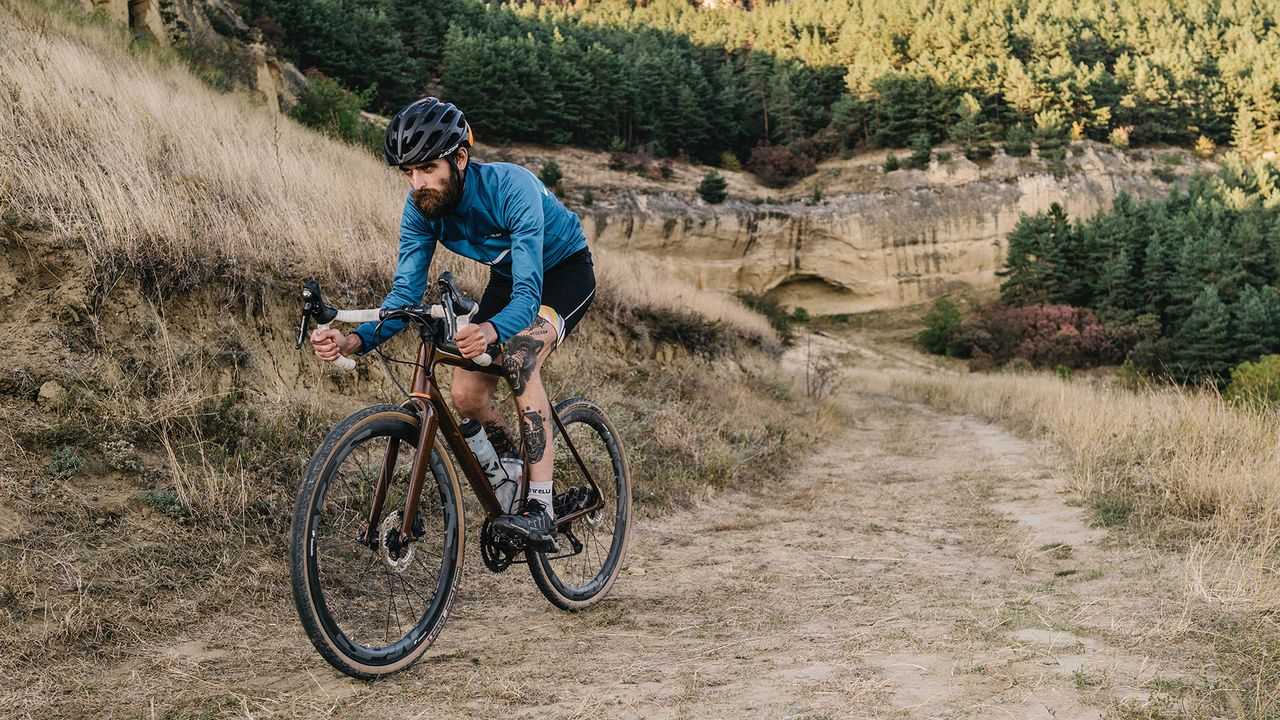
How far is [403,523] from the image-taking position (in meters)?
3.01

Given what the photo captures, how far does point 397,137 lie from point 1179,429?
6.96 metres

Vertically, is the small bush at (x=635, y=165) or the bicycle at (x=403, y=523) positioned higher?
the small bush at (x=635, y=165)

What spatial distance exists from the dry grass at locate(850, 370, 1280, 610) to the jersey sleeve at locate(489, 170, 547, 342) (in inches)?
119

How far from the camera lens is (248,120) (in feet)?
28.8

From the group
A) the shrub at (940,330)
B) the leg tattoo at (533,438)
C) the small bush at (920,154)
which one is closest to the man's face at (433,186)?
the leg tattoo at (533,438)

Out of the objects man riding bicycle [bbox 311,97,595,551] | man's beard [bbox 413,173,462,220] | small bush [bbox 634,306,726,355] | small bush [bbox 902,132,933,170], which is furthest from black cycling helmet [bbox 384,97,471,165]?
small bush [bbox 902,132,933,170]

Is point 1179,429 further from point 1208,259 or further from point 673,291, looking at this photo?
Result: point 1208,259

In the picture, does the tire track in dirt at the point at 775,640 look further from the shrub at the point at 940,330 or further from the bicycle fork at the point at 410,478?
the shrub at the point at 940,330

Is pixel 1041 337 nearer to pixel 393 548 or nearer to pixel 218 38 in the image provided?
pixel 218 38

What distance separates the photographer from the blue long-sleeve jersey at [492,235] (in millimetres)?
3186

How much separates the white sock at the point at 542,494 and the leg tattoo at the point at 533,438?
0.11 metres

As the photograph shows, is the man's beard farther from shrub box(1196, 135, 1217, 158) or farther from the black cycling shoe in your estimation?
shrub box(1196, 135, 1217, 158)

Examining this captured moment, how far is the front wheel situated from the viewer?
3.80m

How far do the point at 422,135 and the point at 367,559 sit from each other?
195 centimetres
